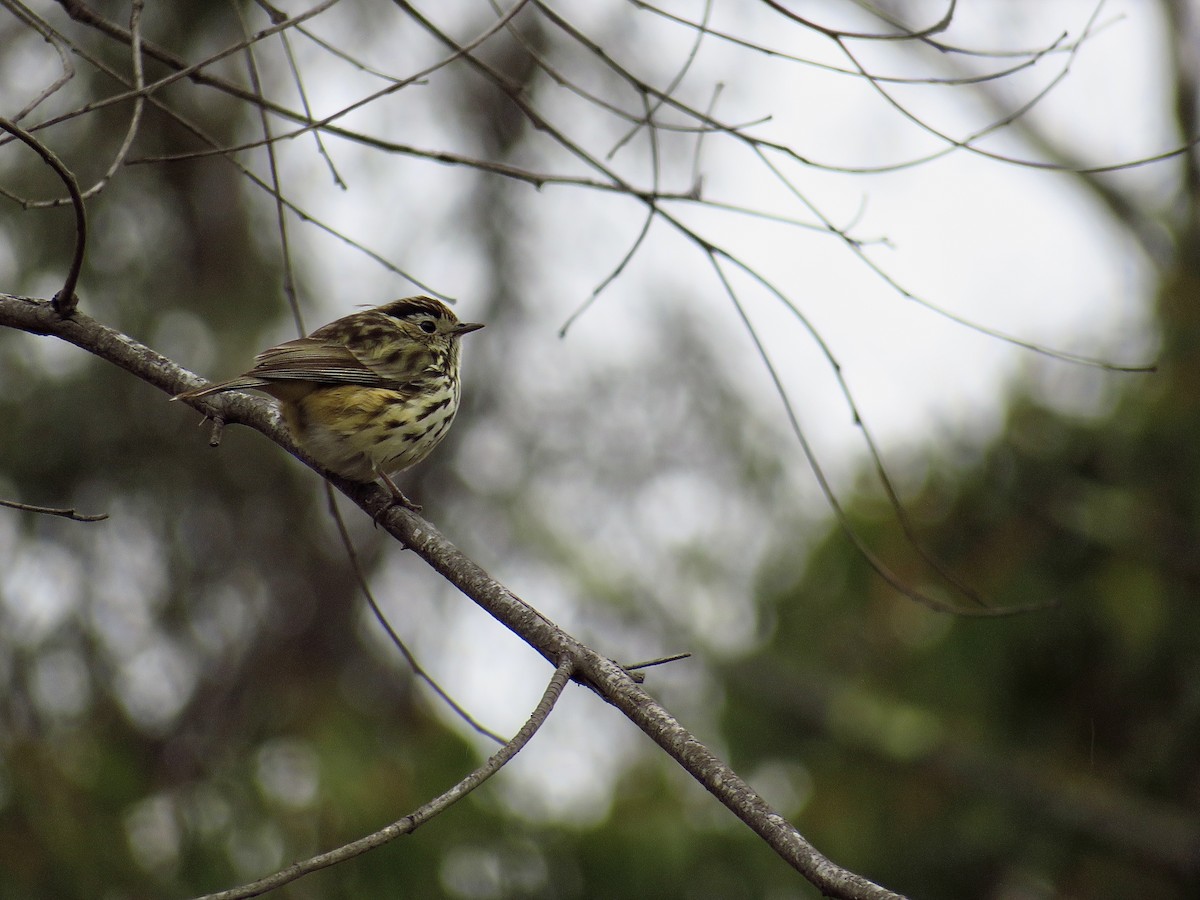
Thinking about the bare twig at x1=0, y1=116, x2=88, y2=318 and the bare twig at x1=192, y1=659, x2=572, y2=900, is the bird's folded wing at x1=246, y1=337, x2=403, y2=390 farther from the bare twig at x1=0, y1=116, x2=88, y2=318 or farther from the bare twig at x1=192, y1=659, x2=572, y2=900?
the bare twig at x1=192, y1=659, x2=572, y2=900

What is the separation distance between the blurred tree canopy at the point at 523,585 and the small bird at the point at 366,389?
88 centimetres

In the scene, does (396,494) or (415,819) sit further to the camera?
(396,494)

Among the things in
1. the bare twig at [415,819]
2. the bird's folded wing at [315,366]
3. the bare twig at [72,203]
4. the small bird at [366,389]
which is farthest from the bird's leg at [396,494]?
the bare twig at [415,819]

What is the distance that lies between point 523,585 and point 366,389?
542cm

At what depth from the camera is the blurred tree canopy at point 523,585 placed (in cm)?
635

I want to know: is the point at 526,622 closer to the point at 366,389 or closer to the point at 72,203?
the point at 72,203

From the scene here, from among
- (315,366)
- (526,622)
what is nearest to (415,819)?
(526,622)

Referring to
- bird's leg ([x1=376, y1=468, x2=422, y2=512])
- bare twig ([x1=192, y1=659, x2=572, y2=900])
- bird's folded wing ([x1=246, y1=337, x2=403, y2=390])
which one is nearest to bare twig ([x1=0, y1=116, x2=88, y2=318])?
bird's folded wing ([x1=246, y1=337, x2=403, y2=390])

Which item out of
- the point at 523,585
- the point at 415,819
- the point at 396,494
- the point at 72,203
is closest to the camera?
the point at 415,819

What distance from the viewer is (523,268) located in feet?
32.4

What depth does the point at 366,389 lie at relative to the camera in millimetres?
4590

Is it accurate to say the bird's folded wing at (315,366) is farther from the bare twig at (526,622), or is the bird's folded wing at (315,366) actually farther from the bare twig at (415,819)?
the bare twig at (415,819)

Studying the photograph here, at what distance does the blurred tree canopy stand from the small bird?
0.88m

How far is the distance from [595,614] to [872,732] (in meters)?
2.96
